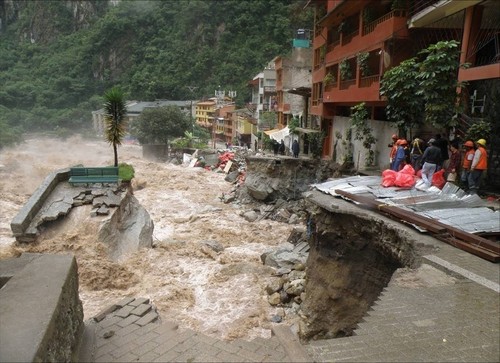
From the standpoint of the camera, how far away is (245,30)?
6981 centimetres

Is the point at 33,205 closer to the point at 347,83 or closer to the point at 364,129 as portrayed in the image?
the point at 364,129

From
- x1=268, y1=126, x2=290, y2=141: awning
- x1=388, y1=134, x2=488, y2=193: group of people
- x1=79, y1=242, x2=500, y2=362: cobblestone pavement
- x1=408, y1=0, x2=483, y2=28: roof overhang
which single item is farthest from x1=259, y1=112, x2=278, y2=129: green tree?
x1=79, y1=242, x2=500, y2=362: cobblestone pavement

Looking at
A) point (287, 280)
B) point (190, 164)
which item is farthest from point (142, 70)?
point (287, 280)

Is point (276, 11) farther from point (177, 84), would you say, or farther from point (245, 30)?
point (177, 84)

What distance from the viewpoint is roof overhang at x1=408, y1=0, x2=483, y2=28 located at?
420 inches

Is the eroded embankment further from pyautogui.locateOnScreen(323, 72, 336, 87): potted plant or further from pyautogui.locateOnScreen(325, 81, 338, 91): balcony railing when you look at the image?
pyautogui.locateOnScreen(323, 72, 336, 87): potted plant

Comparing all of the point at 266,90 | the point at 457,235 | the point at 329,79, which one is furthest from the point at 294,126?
the point at 457,235

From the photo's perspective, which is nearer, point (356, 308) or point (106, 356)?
point (106, 356)

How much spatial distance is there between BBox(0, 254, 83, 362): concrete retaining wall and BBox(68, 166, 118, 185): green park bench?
892 cm

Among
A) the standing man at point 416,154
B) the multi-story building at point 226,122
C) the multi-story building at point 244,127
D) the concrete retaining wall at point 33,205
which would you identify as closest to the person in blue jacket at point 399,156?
the standing man at point 416,154

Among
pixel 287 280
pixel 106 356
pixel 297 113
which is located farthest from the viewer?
pixel 297 113

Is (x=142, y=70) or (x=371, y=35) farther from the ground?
(x=142, y=70)

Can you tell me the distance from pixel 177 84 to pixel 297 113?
39.5m

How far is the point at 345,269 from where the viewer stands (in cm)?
913
